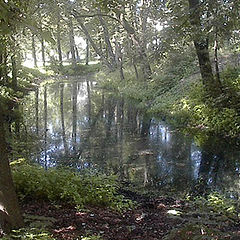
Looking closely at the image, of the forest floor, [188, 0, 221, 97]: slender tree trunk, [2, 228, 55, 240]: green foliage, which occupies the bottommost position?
the forest floor

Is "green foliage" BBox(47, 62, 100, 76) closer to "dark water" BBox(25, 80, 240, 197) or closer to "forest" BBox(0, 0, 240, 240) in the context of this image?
"forest" BBox(0, 0, 240, 240)

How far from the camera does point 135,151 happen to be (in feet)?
38.1

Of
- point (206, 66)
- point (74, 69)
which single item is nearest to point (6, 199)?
point (206, 66)

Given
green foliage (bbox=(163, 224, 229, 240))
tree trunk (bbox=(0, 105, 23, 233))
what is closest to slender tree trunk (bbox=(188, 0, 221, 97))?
green foliage (bbox=(163, 224, 229, 240))

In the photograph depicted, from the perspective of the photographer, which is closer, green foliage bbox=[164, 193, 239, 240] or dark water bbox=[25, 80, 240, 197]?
green foliage bbox=[164, 193, 239, 240]

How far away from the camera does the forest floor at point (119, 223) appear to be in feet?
14.8

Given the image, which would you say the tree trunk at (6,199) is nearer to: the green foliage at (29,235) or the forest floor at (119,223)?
the green foliage at (29,235)

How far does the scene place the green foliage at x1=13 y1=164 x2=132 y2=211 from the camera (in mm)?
6191

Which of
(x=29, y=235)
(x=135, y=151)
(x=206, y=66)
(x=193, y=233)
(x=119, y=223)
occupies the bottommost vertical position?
(x=119, y=223)

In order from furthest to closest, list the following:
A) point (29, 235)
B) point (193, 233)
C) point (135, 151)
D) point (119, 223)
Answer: point (135, 151) < point (119, 223) < point (193, 233) < point (29, 235)

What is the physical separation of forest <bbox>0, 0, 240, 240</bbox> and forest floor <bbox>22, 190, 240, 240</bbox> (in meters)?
0.02

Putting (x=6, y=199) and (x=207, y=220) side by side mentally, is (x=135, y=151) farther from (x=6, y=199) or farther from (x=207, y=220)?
(x=6, y=199)

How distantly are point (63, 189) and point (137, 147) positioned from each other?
6057 mm

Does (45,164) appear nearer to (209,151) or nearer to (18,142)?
(18,142)
